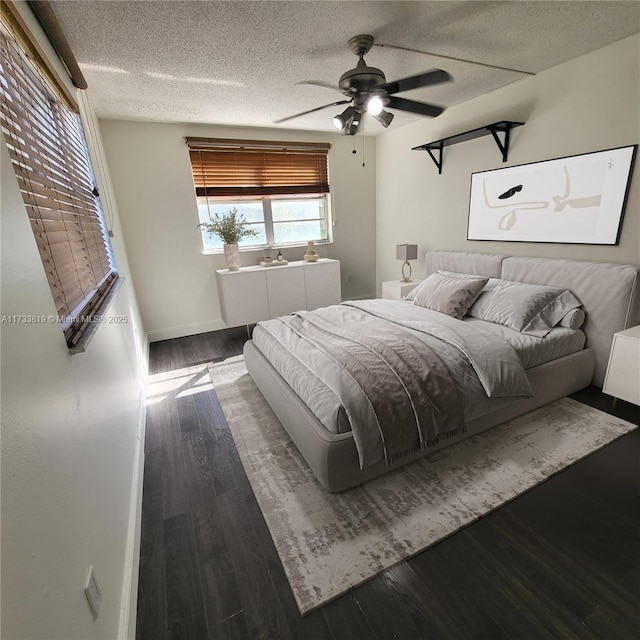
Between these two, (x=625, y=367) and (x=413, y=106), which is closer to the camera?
(x=625, y=367)

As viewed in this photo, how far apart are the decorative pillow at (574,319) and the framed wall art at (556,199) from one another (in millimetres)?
578

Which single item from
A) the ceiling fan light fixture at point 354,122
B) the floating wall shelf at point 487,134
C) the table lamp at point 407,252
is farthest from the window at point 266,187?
the ceiling fan light fixture at point 354,122

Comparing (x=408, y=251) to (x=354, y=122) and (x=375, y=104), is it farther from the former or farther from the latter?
(x=375, y=104)

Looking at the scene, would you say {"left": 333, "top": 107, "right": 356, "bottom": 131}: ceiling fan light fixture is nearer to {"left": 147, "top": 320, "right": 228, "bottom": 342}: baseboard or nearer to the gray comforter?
the gray comforter

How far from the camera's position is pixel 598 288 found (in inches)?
97.4

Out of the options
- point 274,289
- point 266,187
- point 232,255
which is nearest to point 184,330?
point 232,255

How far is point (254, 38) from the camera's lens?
6.68 ft

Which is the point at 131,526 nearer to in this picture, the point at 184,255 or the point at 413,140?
the point at 184,255

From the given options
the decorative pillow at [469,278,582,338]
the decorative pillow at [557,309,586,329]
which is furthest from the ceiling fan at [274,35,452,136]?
the decorative pillow at [557,309,586,329]

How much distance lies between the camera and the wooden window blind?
3.99m

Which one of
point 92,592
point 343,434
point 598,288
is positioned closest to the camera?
point 92,592

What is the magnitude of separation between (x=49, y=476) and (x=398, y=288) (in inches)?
147

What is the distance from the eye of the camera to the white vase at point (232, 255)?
4.06 m

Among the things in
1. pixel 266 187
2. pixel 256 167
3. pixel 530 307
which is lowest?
pixel 530 307
